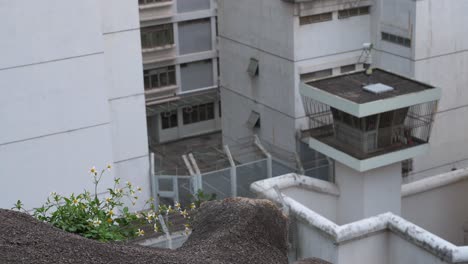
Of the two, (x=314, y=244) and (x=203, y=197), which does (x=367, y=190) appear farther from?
(x=203, y=197)

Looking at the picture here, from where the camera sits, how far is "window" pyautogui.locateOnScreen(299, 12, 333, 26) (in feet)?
130

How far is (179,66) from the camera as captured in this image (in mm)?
63094

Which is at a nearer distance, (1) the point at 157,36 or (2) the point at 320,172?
(2) the point at 320,172

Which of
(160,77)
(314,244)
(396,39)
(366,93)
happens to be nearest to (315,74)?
(396,39)

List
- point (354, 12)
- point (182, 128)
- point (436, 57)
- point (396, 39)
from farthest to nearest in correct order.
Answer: point (182, 128)
point (354, 12)
point (436, 57)
point (396, 39)

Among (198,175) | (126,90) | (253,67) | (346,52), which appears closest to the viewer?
(126,90)

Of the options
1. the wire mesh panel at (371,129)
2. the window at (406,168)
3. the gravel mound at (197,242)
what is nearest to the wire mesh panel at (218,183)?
the wire mesh panel at (371,129)

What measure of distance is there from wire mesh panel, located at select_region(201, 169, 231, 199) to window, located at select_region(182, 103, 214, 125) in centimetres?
2763

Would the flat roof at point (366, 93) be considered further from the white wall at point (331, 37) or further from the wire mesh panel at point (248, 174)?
the wire mesh panel at point (248, 174)

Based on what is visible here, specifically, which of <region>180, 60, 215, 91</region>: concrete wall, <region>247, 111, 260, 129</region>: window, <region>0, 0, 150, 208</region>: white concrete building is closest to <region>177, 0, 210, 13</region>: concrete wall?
<region>180, 60, 215, 91</region>: concrete wall

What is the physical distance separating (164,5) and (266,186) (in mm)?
29970

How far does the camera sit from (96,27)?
3161 cm

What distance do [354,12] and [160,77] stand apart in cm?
2421

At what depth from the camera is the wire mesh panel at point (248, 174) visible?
37.3 m
